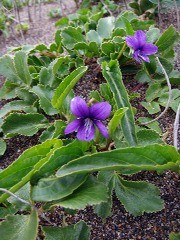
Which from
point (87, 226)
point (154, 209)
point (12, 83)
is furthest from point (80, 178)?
point (12, 83)

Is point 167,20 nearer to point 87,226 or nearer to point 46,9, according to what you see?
point 46,9

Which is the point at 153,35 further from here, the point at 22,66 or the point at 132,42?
the point at 22,66

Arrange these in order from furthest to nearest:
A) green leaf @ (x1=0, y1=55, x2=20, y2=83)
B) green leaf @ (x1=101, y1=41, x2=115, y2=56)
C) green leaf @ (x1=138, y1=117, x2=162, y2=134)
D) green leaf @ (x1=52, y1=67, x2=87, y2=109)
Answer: green leaf @ (x1=0, y1=55, x2=20, y2=83), green leaf @ (x1=101, y1=41, x2=115, y2=56), green leaf @ (x1=138, y1=117, x2=162, y2=134), green leaf @ (x1=52, y1=67, x2=87, y2=109)

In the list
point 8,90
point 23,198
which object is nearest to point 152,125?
point 23,198

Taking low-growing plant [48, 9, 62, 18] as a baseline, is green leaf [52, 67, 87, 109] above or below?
above

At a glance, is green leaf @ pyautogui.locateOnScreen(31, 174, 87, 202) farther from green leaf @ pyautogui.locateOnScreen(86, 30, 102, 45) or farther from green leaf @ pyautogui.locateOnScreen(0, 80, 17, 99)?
green leaf @ pyautogui.locateOnScreen(86, 30, 102, 45)

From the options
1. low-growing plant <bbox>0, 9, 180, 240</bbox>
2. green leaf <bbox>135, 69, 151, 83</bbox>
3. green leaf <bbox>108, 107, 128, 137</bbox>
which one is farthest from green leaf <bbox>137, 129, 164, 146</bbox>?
green leaf <bbox>135, 69, 151, 83</bbox>

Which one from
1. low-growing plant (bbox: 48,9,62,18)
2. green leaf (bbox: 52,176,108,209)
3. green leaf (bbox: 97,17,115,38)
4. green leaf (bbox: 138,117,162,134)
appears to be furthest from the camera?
low-growing plant (bbox: 48,9,62,18)
